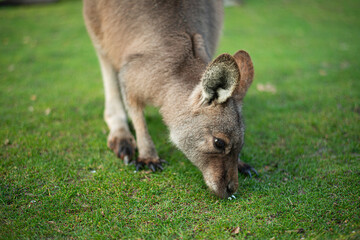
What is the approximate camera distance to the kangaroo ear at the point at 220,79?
2.58 m

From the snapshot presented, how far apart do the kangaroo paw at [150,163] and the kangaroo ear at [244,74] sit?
3.91 feet

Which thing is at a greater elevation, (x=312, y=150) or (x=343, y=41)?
(x=312, y=150)

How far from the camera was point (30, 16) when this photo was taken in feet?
35.7

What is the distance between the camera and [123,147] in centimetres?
367

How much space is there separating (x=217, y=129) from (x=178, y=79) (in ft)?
2.58

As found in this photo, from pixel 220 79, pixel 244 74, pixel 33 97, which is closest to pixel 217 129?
pixel 220 79

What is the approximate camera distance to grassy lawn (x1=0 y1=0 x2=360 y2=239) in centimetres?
249

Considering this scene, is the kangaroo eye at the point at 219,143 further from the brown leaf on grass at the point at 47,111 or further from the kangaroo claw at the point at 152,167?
the brown leaf on grass at the point at 47,111

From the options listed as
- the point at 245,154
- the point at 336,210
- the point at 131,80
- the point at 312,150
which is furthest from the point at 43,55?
the point at 336,210

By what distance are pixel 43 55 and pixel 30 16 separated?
445 cm

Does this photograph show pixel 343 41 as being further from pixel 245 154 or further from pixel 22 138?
pixel 22 138

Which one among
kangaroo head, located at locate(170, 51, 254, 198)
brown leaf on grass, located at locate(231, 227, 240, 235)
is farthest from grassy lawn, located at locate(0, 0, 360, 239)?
kangaroo head, located at locate(170, 51, 254, 198)

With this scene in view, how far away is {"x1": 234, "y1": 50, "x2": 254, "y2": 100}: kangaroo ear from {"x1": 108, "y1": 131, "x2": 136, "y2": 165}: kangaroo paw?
1.47 metres

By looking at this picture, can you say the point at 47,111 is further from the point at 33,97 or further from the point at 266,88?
the point at 266,88
